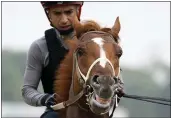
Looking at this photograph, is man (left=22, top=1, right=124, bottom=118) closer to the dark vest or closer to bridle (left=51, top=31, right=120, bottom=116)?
the dark vest

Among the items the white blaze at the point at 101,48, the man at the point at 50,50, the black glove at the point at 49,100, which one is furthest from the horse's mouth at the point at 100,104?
the man at the point at 50,50

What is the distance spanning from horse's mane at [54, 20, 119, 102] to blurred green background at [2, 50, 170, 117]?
2969 centimetres

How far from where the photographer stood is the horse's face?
8.90 meters

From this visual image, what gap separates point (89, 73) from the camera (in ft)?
29.9

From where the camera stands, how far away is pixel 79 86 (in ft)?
30.7

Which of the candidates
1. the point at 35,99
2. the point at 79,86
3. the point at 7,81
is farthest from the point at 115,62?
the point at 7,81

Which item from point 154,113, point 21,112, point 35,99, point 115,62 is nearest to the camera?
point 115,62

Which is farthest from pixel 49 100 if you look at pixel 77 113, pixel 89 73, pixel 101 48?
pixel 101 48

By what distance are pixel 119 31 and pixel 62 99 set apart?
0.88 m

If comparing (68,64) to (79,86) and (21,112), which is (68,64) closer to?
(79,86)

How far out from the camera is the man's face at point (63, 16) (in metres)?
10.3

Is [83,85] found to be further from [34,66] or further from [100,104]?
Answer: [34,66]

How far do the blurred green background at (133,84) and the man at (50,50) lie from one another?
28919mm

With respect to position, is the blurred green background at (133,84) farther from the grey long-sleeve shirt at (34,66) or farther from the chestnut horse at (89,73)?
the chestnut horse at (89,73)
